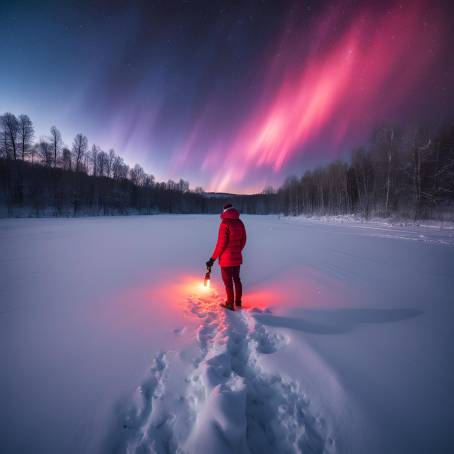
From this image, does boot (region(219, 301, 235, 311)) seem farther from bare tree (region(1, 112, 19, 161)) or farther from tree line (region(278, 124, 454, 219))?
bare tree (region(1, 112, 19, 161))

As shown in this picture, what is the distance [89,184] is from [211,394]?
163 feet

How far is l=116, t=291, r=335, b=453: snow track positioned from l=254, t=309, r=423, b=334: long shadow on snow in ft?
2.34

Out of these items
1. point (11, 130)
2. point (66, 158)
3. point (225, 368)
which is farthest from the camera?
point (66, 158)

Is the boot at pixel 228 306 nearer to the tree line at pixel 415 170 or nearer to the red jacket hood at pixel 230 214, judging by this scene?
the red jacket hood at pixel 230 214

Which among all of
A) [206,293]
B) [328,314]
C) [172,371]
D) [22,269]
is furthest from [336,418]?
[22,269]

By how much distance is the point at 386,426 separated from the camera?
1.70m

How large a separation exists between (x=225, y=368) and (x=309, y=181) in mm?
57197

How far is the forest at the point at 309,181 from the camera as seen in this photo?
747 inches

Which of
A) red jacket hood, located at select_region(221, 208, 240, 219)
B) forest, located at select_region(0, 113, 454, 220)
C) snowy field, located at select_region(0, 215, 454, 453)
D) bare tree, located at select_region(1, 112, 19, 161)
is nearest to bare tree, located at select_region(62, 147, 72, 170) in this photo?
forest, located at select_region(0, 113, 454, 220)

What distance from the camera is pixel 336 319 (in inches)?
131

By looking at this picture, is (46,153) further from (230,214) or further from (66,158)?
(230,214)

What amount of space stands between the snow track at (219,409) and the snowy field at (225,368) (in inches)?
0.4

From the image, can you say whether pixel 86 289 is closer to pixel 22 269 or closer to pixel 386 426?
pixel 22 269

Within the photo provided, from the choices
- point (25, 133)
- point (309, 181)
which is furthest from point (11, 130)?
point (309, 181)
